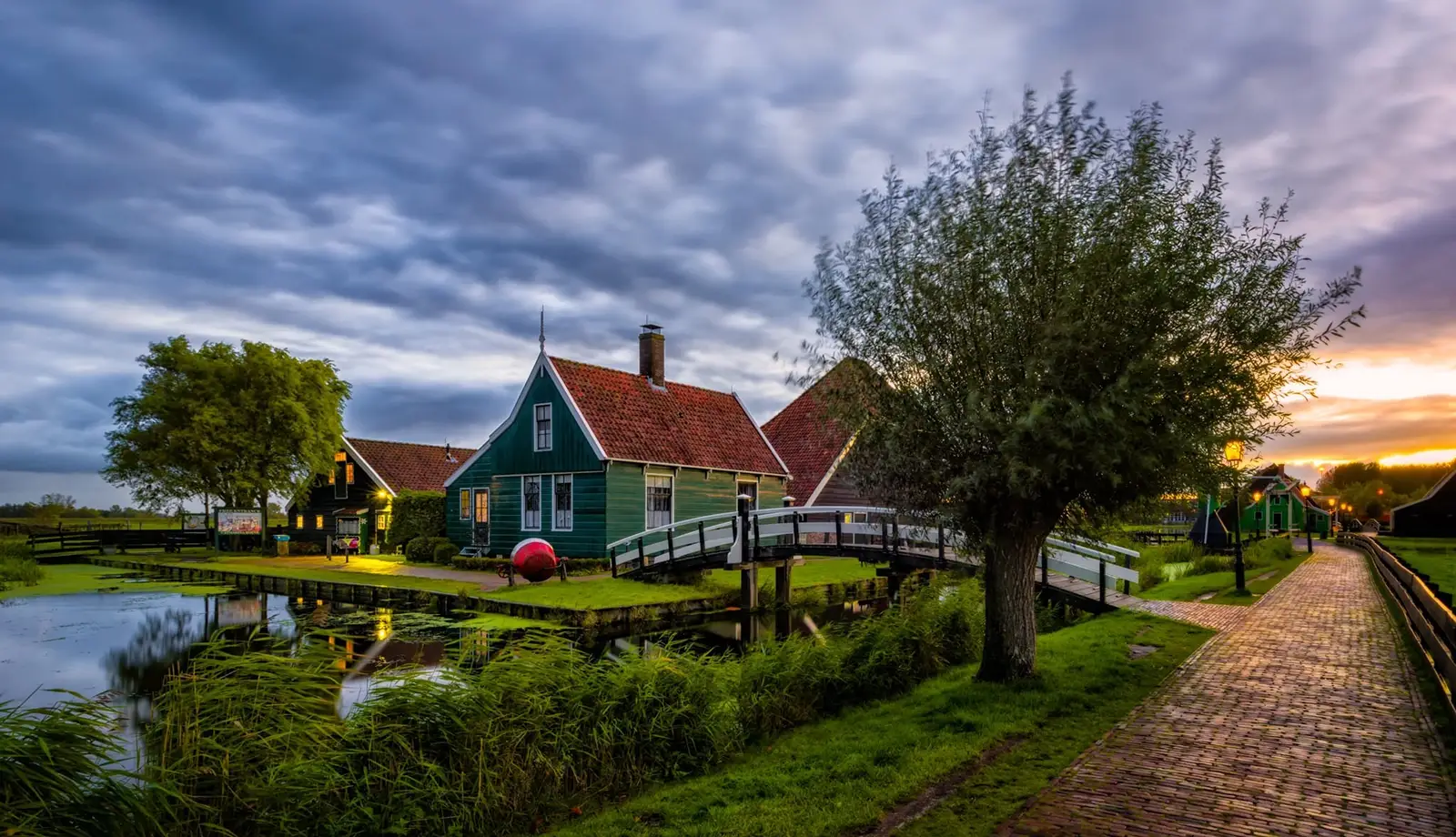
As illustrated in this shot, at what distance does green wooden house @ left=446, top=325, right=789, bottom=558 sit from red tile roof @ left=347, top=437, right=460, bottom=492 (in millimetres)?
11308

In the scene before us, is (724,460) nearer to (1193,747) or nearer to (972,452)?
(972,452)

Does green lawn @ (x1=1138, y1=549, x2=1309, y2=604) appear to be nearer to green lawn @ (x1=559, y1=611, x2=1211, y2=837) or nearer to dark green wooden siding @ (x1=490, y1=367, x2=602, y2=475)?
green lawn @ (x1=559, y1=611, x2=1211, y2=837)

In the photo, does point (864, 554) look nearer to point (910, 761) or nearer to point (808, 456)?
point (910, 761)

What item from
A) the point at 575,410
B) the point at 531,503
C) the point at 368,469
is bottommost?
the point at 531,503

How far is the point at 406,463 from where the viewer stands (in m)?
43.8

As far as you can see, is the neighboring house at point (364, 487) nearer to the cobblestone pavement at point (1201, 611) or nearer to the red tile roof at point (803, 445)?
the red tile roof at point (803, 445)

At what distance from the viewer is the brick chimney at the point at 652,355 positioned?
3272cm

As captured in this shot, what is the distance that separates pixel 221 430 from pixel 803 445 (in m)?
28.5

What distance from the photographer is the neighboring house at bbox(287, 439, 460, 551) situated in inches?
1604

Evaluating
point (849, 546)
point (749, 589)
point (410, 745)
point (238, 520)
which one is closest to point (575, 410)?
point (749, 589)

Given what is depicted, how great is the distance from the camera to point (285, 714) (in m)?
6.93

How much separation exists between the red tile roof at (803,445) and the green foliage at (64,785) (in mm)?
28503

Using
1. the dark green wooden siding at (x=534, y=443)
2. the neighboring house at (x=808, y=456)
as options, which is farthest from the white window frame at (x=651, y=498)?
the neighboring house at (x=808, y=456)

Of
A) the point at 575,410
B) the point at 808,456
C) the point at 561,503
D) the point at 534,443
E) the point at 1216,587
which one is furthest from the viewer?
the point at 808,456
